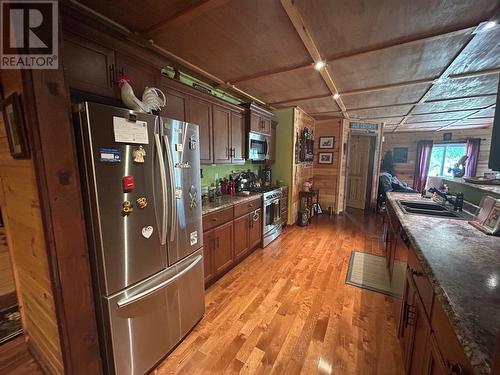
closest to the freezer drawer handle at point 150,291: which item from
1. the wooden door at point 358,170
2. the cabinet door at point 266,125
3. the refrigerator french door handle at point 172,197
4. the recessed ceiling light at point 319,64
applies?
the refrigerator french door handle at point 172,197

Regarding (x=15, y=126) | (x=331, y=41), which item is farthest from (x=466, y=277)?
(x=15, y=126)

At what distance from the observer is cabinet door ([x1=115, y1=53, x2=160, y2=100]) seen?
4.99 ft

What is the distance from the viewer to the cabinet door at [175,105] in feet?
6.56

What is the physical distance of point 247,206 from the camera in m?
2.94

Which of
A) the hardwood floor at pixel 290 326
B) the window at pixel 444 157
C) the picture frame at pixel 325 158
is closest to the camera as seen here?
the hardwood floor at pixel 290 326

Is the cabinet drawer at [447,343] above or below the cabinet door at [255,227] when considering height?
above

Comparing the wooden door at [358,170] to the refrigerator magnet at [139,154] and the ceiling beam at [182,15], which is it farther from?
the refrigerator magnet at [139,154]

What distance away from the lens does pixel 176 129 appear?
153 cm

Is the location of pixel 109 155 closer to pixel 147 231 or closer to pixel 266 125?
pixel 147 231

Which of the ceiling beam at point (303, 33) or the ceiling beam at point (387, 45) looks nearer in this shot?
the ceiling beam at point (303, 33)

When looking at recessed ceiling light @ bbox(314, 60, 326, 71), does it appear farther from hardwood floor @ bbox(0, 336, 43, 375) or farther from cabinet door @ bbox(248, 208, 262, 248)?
hardwood floor @ bbox(0, 336, 43, 375)

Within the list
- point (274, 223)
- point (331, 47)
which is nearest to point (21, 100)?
point (331, 47)

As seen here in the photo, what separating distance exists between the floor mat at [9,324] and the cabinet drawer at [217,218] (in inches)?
69.3

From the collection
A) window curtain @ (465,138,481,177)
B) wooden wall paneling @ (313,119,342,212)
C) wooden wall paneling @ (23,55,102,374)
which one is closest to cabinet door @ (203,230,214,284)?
wooden wall paneling @ (23,55,102,374)
